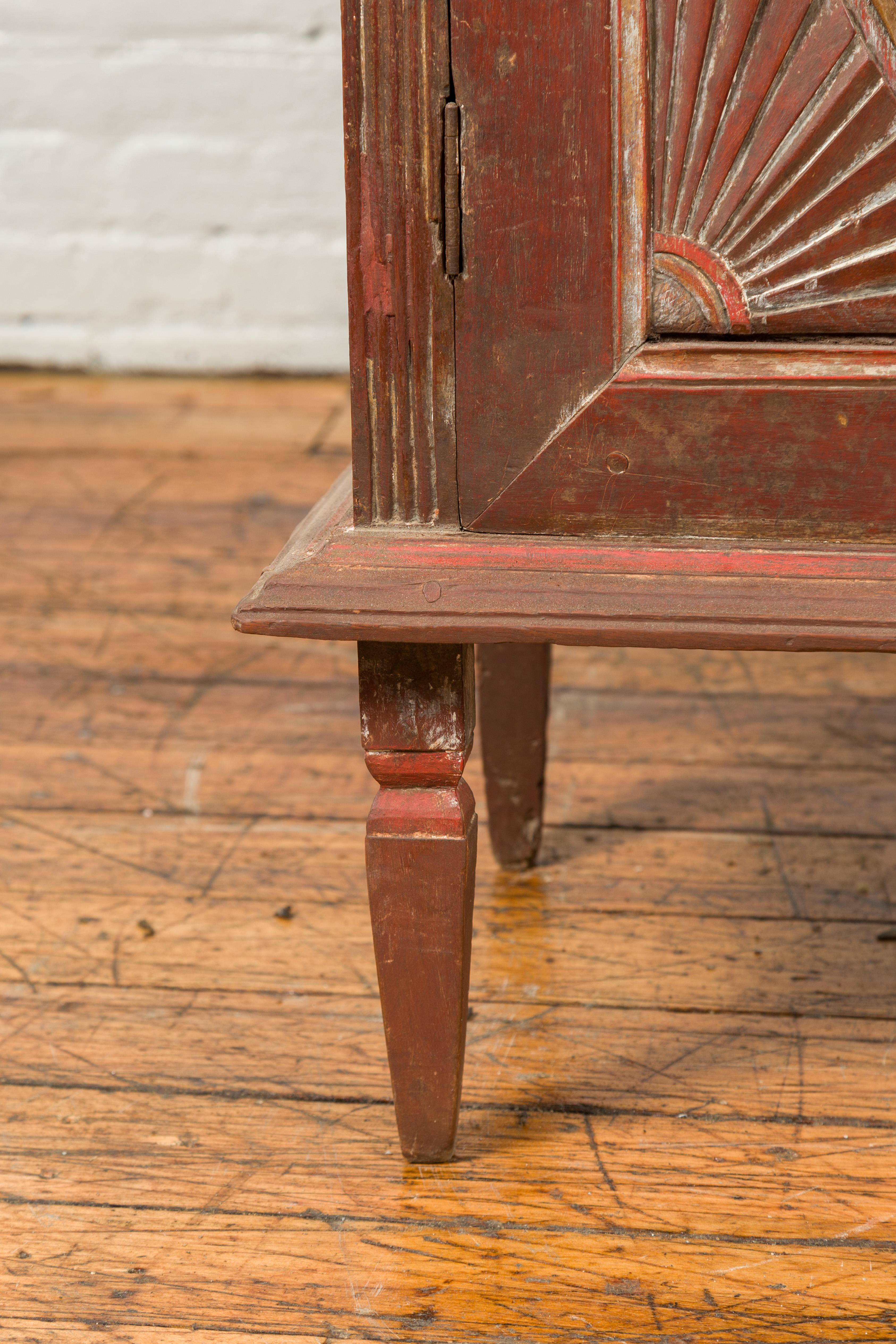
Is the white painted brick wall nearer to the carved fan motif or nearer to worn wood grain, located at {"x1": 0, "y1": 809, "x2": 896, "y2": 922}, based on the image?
worn wood grain, located at {"x1": 0, "y1": 809, "x2": 896, "y2": 922}

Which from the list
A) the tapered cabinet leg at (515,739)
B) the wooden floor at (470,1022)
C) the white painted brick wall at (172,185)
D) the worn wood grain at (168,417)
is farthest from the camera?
the white painted brick wall at (172,185)

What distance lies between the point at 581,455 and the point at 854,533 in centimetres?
16

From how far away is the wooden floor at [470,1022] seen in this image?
0.86 metres

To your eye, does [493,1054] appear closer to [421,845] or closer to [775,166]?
[421,845]

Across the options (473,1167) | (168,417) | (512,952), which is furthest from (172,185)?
(473,1167)

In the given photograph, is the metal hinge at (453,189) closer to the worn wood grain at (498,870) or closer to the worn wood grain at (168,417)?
the worn wood grain at (498,870)

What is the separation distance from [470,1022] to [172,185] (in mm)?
2341

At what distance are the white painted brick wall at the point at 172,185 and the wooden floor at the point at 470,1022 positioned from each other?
49.5 inches

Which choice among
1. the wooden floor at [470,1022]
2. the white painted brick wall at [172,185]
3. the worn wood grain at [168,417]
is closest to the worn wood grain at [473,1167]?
the wooden floor at [470,1022]

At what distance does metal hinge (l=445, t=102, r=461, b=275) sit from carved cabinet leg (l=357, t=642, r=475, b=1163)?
22 centimetres

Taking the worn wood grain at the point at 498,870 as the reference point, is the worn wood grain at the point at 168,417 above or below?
above

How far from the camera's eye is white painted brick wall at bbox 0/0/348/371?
2918 mm

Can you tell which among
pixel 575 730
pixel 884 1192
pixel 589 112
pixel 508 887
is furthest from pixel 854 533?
pixel 575 730

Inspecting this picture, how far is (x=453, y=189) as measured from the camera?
773 millimetres
